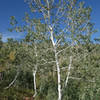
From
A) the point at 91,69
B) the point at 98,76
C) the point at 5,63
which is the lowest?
the point at 98,76

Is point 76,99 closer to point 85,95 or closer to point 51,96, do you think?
point 85,95

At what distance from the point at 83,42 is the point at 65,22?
160 centimetres

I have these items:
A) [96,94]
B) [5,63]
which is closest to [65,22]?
[96,94]

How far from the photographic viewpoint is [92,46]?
7.70 m

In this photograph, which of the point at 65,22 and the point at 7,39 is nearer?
the point at 65,22

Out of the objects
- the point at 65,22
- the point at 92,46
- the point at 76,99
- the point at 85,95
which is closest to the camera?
the point at 65,22

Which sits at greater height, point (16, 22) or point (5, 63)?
point (16, 22)

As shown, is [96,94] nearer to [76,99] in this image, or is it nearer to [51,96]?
[76,99]

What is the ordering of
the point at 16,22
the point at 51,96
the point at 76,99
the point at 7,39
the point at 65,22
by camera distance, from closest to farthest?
the point at 16,22 → the point at 65,22 → the point at 76,99 → the point at 51,96 → the point at 7,39

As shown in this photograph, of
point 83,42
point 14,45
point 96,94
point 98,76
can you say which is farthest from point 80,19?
point 14,45

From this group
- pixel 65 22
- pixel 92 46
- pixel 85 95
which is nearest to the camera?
pixel 65 22

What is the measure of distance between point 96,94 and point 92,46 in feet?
10.9

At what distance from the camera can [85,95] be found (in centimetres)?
856

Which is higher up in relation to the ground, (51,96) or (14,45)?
(14,45)
